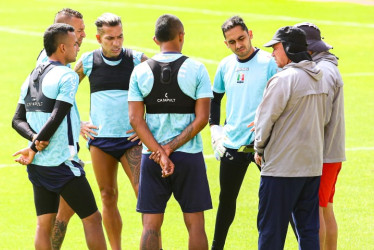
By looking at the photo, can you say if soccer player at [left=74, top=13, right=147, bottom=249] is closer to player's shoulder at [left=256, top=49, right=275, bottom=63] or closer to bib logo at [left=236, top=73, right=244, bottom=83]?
bib logo at [left=236, top=73, right=244, bottom=83]

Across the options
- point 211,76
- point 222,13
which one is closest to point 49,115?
point 211,76

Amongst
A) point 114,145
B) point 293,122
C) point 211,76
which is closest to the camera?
point 293,122

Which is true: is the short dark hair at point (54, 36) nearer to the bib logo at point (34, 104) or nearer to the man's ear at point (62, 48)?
the man's ear at point (62, 48)

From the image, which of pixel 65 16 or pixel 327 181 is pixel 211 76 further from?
pixel 327 181

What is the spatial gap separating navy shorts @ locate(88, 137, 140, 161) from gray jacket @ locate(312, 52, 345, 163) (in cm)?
217

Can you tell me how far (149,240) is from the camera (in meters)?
7.43

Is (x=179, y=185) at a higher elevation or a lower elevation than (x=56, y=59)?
lower

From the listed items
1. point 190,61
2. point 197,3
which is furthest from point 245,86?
point 197,3

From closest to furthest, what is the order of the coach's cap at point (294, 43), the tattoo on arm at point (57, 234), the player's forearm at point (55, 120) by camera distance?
1. the coach's cap at point (294, 43)
2. the player's forearm at point (55, 120)
3. the tattoo on arm at point (57, 234)

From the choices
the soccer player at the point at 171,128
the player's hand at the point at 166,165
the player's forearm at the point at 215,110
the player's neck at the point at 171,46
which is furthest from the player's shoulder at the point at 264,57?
the player's hand at the point at 166,165

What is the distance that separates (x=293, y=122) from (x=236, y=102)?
1.52 meters

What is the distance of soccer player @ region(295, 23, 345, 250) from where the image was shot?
7.35 meters

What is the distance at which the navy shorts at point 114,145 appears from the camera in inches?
338

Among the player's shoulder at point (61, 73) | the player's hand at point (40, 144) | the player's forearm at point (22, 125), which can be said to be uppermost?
the player's shoulder at point (61, 73)
